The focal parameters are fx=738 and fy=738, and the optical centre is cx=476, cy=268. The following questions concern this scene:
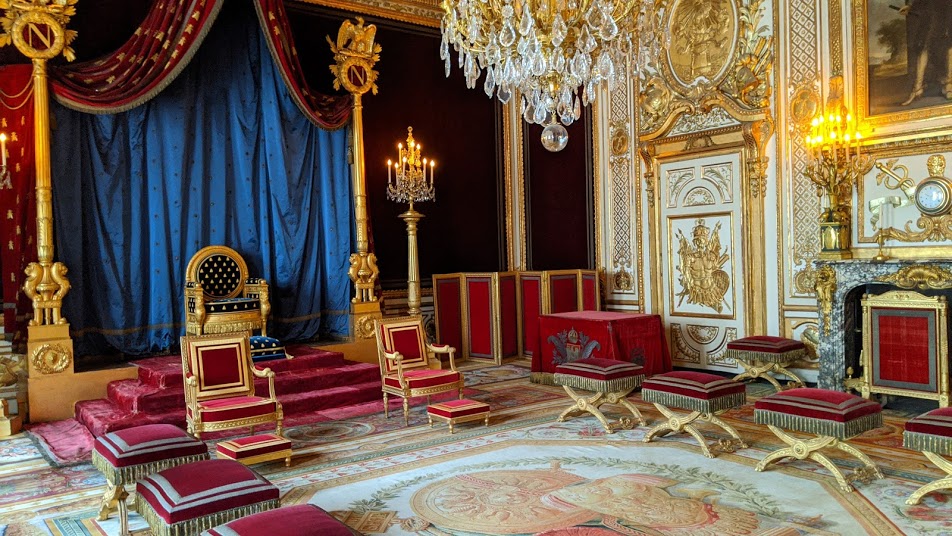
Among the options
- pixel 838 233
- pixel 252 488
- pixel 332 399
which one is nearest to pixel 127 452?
pixel 252 488

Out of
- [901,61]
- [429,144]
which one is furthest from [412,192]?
[901,61]

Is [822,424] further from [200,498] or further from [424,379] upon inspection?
[200,498]

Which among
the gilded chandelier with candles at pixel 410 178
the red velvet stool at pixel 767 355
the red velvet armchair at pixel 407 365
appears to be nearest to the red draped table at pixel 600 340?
the red velvet stool at pixel 767 355

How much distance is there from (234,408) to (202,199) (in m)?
3.27

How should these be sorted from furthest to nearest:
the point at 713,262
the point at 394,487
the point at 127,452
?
1. the point at 713,262
2. the point at 394,487
3. the point at 127,452

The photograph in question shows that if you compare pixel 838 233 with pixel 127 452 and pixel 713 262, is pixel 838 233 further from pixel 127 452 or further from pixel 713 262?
pixel 127 452

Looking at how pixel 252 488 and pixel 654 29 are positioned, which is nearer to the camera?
pixel 252 488

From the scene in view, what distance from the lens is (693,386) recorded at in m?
4.87

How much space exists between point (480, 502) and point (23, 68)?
18.4ft

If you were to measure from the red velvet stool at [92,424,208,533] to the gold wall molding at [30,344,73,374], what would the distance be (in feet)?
9.19

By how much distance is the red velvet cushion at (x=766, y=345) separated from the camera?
6.69m

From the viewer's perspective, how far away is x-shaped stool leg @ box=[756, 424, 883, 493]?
4160 mm

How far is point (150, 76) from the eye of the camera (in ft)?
22.1

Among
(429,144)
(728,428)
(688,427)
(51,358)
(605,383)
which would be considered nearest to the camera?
(728,428)
